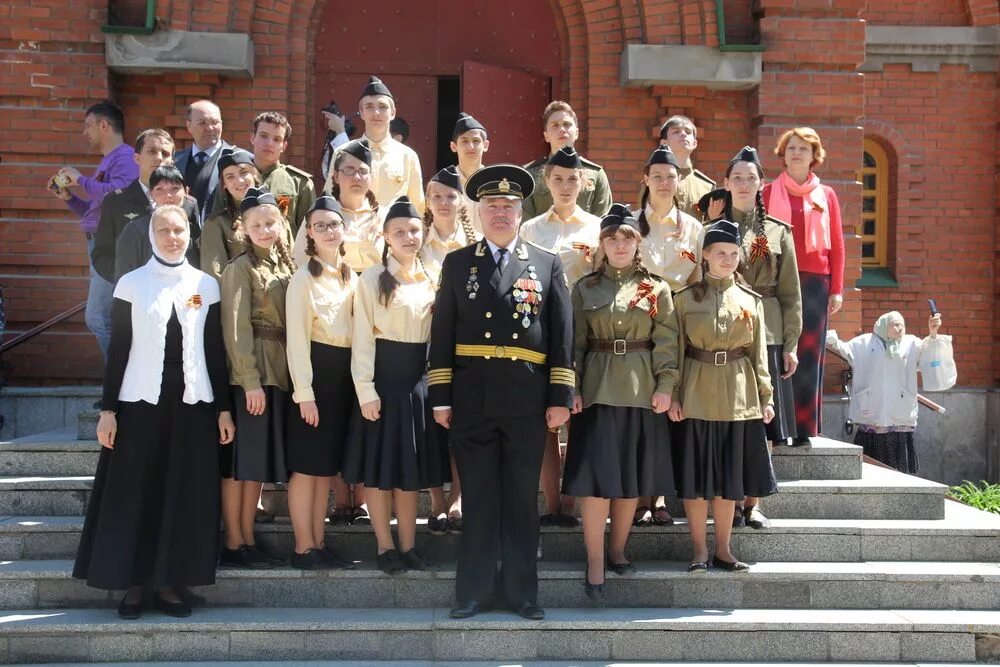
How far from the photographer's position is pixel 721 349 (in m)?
5.31

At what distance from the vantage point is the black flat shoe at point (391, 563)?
5188 millimetres

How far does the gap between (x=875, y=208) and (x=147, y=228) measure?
30.1ft

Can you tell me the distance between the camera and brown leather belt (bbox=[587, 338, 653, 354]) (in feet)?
17.0

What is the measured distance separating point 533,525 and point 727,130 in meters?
4.97

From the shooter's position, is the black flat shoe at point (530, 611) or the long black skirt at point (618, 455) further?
the long black skirt at point (618, 455)

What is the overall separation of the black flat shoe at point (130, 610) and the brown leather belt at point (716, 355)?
10.1ft

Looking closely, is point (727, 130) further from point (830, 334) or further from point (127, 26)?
point (127, 26)

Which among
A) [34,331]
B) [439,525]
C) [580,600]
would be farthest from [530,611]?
[34,331]

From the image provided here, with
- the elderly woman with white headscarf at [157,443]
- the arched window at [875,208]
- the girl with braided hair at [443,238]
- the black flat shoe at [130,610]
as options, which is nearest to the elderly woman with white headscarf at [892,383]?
the arched window at [875,208]

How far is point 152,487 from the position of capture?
4953mm

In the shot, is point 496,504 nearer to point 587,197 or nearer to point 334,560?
point 334,560

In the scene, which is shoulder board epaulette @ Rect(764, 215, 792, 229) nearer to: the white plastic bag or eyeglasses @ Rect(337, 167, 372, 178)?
eyeglasses @ Rect(337, 167, 372, 178)

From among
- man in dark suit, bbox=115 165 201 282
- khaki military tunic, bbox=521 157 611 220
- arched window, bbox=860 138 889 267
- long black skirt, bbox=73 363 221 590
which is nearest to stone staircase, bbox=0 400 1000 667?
long black skirt, bbox=73 363 221 590

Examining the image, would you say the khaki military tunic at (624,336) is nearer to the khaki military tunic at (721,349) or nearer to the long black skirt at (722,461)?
the khaki military tunic at (721,349)
